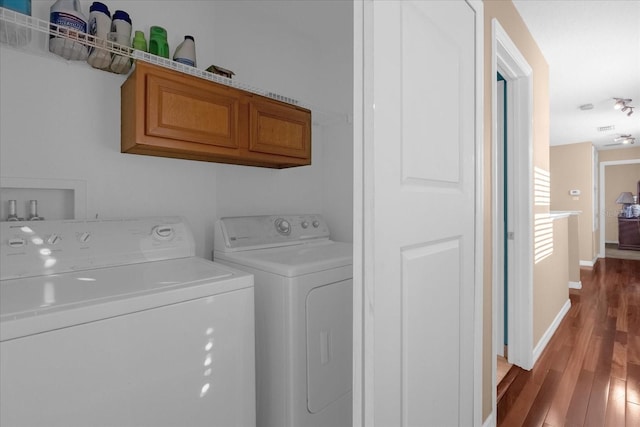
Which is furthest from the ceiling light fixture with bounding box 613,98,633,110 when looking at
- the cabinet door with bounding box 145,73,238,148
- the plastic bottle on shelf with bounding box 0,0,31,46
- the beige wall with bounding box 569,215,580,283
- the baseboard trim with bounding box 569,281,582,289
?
the plastic bottle on shelf with bounding box 0,0,31,46

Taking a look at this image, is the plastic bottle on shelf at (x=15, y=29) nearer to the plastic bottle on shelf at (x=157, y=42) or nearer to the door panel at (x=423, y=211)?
the plastic bottle on shelf at (x=157, y=42)

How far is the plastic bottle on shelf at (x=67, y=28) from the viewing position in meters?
1.32

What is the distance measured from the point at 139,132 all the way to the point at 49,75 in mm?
477

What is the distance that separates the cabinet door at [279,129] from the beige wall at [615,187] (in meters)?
9.70

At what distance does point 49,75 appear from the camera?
144cm

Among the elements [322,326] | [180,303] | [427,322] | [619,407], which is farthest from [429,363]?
[619,407]

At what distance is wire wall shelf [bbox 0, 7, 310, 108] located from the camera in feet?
3.92

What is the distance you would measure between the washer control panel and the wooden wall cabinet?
1.26 ft

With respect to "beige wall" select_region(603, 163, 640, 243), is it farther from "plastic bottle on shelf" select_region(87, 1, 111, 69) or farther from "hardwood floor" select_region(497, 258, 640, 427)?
"plastic bottle on shelf" select_region(87, 1, 111, 69)

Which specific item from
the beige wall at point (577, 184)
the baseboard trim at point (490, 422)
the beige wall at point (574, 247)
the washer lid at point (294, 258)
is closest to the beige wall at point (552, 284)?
the beige wall at point (574, 247)

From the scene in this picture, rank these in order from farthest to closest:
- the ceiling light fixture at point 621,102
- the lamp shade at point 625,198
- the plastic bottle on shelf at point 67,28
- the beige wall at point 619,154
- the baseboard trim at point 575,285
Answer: the lamp shade at point 625,198, the beige wall at point 619,154, the baseboard trim at point 575,285, the ceiling light fixture at point 621,102, the plastic bottle on shelf at point 67,28

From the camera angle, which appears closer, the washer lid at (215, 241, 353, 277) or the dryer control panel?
the washer lid at (215, 241, 353, 277)

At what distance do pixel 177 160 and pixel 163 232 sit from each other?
1.59 feet

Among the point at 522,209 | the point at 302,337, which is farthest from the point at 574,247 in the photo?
the point at 302,337
